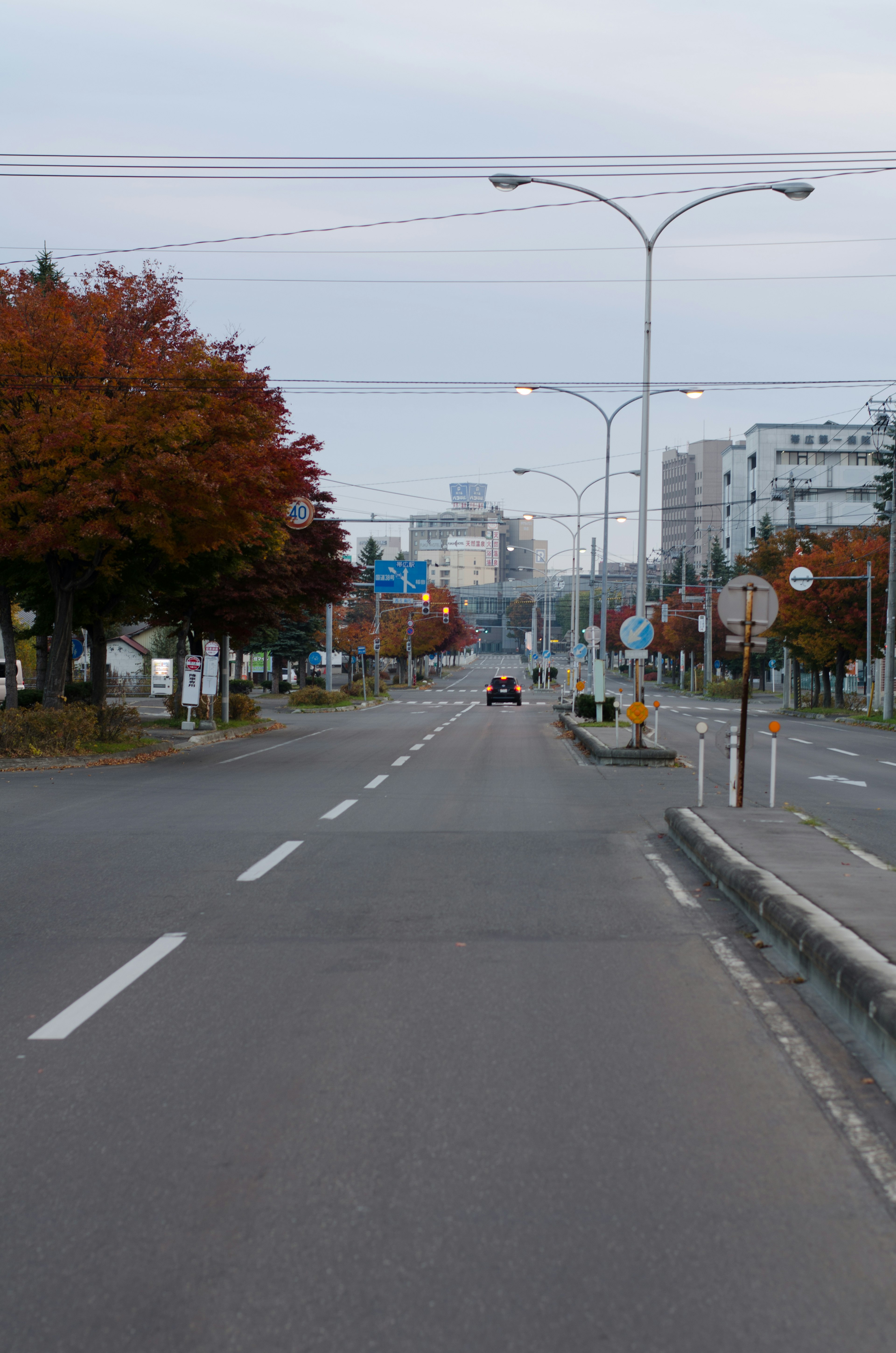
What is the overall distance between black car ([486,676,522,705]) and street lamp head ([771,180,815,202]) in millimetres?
44423

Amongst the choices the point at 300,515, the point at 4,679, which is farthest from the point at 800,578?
the point at 4,679

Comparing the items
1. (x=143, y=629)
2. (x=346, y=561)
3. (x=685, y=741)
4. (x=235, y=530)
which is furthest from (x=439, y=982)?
(x=143, y=629)

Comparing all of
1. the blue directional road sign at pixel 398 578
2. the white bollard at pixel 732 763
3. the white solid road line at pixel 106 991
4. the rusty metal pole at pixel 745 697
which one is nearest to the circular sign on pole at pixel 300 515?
the white bollard at pixel 732 763

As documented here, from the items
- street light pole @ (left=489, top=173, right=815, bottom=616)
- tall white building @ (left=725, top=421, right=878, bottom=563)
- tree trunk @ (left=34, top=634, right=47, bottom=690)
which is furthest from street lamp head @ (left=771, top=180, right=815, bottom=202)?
tall white building @ (left=725, top=421, right=878, bottom=563)

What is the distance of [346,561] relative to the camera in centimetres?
4209

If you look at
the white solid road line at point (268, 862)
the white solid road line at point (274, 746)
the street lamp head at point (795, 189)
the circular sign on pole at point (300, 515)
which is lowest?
Answer: the white solid road line at point (274, 746)

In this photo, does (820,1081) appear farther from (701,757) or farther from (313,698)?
(313,698)

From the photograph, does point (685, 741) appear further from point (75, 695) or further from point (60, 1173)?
point (60, 1173)

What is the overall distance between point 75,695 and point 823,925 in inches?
1278

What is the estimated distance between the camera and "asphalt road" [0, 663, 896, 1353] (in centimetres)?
314

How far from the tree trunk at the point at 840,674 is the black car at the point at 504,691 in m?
16.3

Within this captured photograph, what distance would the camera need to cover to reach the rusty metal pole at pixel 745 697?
44.2 feet

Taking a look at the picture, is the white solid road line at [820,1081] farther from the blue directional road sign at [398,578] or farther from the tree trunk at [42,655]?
the blue directional road sign at [398,578]

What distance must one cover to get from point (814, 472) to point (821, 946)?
12686 cm
